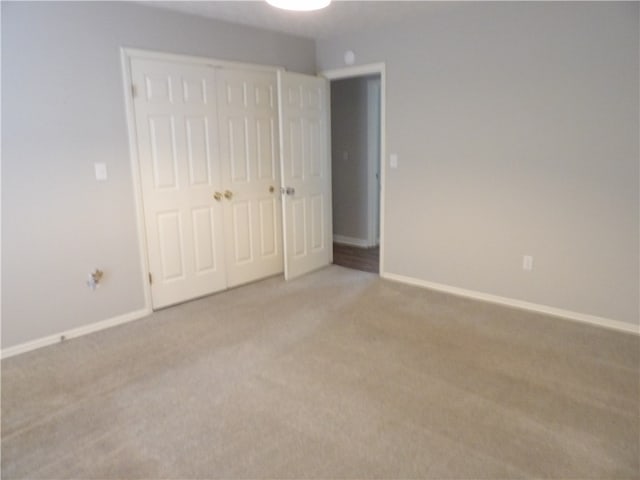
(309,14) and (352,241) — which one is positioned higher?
(309,14)

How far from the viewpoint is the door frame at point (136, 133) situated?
336 centimetres

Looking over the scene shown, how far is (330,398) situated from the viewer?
8.09 ft

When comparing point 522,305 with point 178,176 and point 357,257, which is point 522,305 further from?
point 178,176

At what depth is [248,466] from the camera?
1963 millimetres

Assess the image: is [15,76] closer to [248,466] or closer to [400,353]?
[248,466]

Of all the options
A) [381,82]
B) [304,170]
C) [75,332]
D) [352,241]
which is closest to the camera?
[75,332]

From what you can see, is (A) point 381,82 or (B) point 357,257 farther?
(B) point 357,257

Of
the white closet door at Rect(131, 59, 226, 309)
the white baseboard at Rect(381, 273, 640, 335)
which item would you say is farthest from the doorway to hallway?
the white closet door at Rect(131, 59, 226, 309)

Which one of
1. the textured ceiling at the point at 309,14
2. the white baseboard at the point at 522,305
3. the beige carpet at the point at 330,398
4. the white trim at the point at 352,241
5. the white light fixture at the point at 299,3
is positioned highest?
the textured ceiling at the point at 309,14

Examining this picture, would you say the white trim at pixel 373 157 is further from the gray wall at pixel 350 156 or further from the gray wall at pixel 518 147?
the gray wall at pixel 518 147

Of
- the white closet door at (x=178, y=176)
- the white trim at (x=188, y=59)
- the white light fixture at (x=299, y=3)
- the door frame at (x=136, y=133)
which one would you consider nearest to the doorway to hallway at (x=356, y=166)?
the white trim at (x=188, y=59)

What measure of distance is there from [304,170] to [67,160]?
2170mm

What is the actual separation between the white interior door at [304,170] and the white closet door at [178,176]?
2.26 ft

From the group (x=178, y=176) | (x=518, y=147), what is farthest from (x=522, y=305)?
(x=178, y=176)
